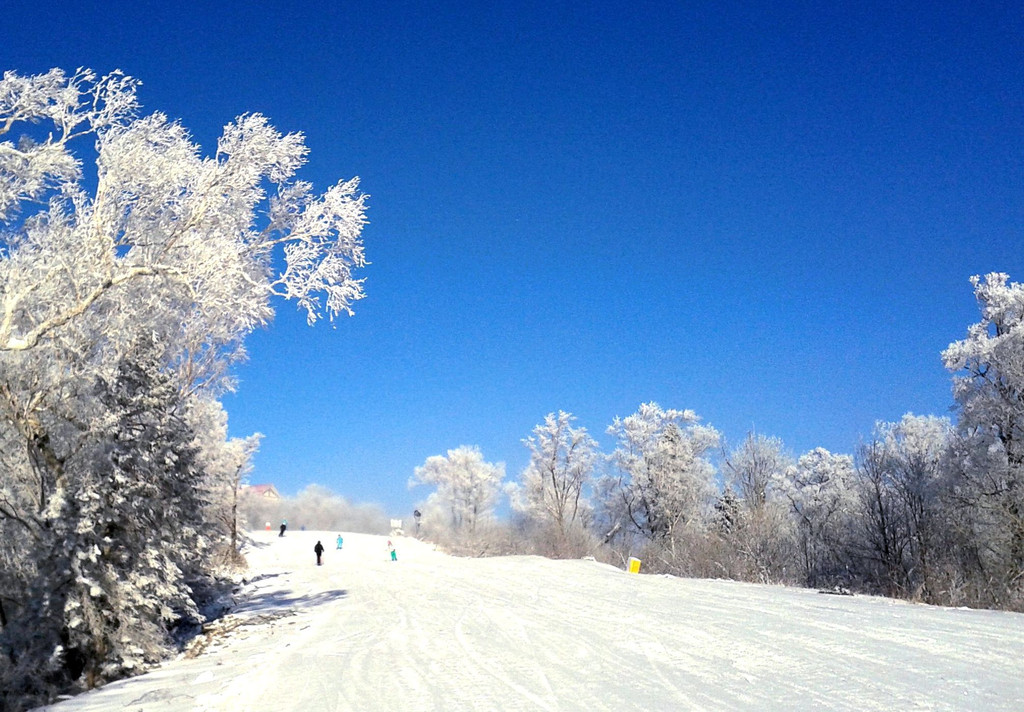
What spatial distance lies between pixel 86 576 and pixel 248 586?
14.6 m

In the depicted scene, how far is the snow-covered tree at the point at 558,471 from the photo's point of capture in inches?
2297

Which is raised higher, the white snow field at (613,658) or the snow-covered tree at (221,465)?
the snow-covered tree at (221,465)

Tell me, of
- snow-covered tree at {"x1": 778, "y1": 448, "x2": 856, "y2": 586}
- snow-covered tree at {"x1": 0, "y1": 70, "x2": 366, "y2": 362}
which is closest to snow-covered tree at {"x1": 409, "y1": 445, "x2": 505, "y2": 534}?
snow-covered tree at {"x1": 778, "y1": 448, "x2": 856, "y2": 586}

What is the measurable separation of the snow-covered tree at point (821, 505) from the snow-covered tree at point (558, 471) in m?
14.3

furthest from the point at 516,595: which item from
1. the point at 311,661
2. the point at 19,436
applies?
the point at 19,436

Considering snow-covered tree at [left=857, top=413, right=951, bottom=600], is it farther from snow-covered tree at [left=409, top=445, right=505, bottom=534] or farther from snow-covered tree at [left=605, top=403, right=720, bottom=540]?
snow-covered tree at [left=409, top=445, right=505, bottom=534]

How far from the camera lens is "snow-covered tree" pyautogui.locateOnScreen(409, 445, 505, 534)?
78.4 metres

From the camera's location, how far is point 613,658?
26.9ft

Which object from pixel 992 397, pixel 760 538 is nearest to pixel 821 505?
pixel 992 397

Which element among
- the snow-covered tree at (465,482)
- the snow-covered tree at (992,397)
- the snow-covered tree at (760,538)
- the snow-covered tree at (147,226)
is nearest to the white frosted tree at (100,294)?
the snow-covered tree at (147,226)

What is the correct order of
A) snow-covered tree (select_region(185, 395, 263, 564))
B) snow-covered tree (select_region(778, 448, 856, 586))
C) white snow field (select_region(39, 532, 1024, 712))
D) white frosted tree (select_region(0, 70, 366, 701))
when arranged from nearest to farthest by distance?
white snow field (select_region(39, 532, 1024, 712)) < white frosted tree (select_region(0, 70, 366, 701)) < snow-covered tree (select_region(185, 395, 263, 564)) < snow-covered tree (select_region(778, 448, 856, 586))

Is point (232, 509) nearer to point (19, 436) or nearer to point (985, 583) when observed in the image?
point (19, 436)

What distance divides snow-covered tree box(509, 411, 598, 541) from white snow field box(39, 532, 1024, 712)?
141ft

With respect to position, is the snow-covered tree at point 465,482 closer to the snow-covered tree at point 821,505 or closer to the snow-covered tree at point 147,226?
the snow-covered tree at point 821,505
